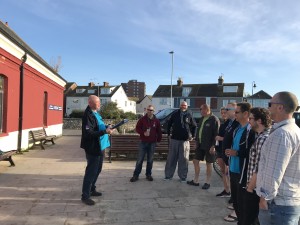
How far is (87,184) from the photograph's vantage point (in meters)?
5.34

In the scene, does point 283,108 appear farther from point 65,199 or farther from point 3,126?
point 3,126

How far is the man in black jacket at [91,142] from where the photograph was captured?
5246 millimetres

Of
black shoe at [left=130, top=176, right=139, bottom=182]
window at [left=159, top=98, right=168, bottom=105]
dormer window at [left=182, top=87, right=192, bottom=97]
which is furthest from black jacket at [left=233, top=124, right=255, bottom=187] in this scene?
window at [left=159, top=98, right=168, bottom=105]

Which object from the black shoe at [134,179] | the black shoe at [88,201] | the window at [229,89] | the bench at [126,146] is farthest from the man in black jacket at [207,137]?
the window at [229,89]

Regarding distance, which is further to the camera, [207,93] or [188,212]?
[207,93]

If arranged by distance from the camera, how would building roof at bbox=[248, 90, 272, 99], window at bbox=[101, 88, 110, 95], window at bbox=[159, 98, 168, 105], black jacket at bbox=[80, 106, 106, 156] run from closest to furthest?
black jacket at bbox=[80, 106, 106, 156] < building roof at bbox=[248, 90, 272, 99] < window at bbox=[159, 98, 168, 105] < window at bbox=[101, 88, 110, 95]

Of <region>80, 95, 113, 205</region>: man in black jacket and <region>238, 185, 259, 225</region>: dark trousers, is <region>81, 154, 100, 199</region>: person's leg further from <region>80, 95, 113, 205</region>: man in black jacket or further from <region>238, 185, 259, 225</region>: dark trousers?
<region>238, 185, 259, 225</region>: dark trousers

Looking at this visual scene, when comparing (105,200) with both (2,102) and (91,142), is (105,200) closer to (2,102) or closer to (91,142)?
(91,142)

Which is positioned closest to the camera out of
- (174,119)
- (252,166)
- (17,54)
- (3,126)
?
(252,166)

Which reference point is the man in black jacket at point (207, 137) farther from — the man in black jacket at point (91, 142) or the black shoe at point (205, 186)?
the man in black jacket at point (91, 142)

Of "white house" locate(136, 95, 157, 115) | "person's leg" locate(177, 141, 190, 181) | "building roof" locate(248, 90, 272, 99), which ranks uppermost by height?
"building roof" locate(248, 90, 272, 99)

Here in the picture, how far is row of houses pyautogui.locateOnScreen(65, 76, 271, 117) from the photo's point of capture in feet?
185

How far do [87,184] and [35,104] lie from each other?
914cm

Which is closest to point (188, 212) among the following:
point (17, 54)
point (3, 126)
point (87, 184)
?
point (87, 184)
